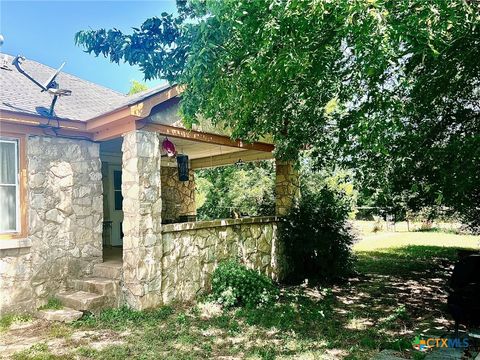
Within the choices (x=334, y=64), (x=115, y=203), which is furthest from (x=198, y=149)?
(x=334, y=64)

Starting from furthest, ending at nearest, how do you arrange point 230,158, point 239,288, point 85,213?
point 230,158
point 85,213
point 239,288

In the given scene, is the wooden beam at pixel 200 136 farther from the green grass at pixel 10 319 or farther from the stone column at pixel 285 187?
the green grass at pixel 10 319

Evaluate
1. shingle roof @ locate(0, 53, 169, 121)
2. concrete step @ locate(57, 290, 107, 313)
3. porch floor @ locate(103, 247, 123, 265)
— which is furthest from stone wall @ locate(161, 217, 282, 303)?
shingle roof @ locate(0, 53, 169, 121)

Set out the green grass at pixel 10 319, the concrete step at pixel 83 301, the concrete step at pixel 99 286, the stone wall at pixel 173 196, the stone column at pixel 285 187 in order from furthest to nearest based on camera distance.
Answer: the stone wall at pixel 173 196 < the stone column at pixel 285 187 < the concrete step at pixel 99 286 < the concrete step at pixel 83 301 < the green grass at pixel 10 319

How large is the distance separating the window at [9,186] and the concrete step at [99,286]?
1.37m

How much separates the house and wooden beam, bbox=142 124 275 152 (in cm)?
2

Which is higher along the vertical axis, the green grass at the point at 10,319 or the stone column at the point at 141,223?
the stone column at the point at 141,223

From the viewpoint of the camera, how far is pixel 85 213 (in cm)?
667

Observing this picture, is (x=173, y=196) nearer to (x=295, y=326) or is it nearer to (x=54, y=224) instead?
(x=54, y=224)

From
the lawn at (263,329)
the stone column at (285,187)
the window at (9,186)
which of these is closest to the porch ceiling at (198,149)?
the stone column at (285,187)

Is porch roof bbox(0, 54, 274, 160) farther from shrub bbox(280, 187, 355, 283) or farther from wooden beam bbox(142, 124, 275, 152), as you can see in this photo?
shrub bbox(280, 187, 355, 283)

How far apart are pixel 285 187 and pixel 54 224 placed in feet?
16.9

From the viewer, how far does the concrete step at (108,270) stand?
247 inches

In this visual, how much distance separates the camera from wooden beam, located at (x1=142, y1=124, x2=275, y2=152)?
249 inches
